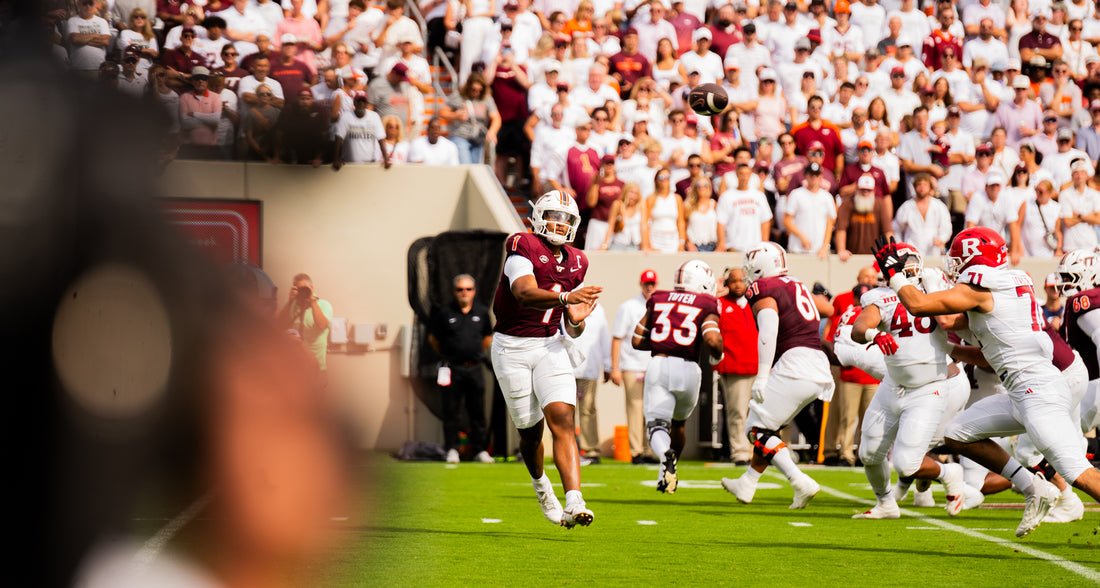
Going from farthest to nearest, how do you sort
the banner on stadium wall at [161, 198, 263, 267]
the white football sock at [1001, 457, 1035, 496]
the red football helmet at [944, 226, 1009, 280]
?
the white football sock at [1001, 457, 1035, 496], the red football helmet at [944, 226, 1009, 280], the banner on stadium wall at [161, 198, 263, 267]

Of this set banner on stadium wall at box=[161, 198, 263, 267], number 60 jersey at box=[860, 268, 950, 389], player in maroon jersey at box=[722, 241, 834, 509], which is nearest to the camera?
banner on stadium wall at box=[161, 198, 263, 267]

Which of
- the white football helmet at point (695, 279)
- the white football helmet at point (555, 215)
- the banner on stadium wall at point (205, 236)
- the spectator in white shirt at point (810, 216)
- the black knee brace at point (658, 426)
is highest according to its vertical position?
the spectator in white shirt at point (810, 216)

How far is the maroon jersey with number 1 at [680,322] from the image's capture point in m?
10.5

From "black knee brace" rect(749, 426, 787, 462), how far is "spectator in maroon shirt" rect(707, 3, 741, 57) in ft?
27.7

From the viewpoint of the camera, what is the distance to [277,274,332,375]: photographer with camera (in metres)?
0.94

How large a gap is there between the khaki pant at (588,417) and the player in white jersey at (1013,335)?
6.93m

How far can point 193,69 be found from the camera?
3.64ft

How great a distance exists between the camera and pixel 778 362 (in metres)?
9.57

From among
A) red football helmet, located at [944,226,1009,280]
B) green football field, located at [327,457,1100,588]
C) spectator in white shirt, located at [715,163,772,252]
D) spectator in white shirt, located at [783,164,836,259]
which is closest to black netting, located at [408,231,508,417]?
spectator in white shirt, located at [715,163,772,252]

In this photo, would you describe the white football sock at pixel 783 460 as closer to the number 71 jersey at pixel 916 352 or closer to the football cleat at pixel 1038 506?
the number 71 jersey at pixel 916 352

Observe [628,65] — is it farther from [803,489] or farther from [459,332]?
[803,489]

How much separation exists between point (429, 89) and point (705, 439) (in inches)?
209

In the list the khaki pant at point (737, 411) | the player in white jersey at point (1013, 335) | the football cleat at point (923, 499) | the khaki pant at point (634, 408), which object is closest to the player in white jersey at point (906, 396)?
the football cleat at point (923, 499)

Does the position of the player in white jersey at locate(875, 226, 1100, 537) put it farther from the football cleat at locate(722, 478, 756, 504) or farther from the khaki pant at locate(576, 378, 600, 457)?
the khaki pant at locate(576, 378, 600, 457)
